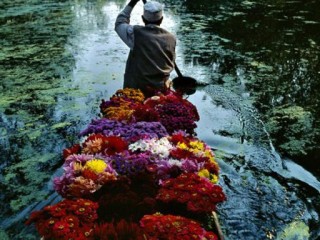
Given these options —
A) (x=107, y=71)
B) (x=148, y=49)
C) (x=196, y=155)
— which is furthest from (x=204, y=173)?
(x=107, y=71)

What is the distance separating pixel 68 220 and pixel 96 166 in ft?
2.18

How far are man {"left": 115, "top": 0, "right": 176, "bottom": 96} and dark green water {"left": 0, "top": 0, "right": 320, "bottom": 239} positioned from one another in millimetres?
1222

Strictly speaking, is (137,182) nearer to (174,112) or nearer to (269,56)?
(174,112)

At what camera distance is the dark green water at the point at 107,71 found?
17.4 feet

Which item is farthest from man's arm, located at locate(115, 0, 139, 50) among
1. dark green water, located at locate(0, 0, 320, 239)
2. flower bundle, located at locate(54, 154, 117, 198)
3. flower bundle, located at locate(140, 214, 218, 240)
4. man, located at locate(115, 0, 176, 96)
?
flower bundle, located at locate(140, 214, 218, 240)

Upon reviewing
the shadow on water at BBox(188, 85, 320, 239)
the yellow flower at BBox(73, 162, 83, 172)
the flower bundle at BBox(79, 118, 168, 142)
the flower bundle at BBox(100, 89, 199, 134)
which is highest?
the yellow flower at BBox(73, 162, 83, 172)

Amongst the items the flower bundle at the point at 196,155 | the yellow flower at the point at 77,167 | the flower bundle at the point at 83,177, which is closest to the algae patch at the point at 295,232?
the flower bundle at the point at 196,155

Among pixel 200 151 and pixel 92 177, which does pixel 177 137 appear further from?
pixel 92 177

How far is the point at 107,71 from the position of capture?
332 inches

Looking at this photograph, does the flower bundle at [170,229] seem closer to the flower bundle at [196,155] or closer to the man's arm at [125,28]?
the flower bundle at [196,155]

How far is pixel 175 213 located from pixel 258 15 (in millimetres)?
10887

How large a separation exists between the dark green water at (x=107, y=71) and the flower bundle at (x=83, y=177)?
93cm

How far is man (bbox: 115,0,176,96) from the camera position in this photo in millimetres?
4887

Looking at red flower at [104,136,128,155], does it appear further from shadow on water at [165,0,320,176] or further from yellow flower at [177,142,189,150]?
shadow on water at [165,0,320,176]
